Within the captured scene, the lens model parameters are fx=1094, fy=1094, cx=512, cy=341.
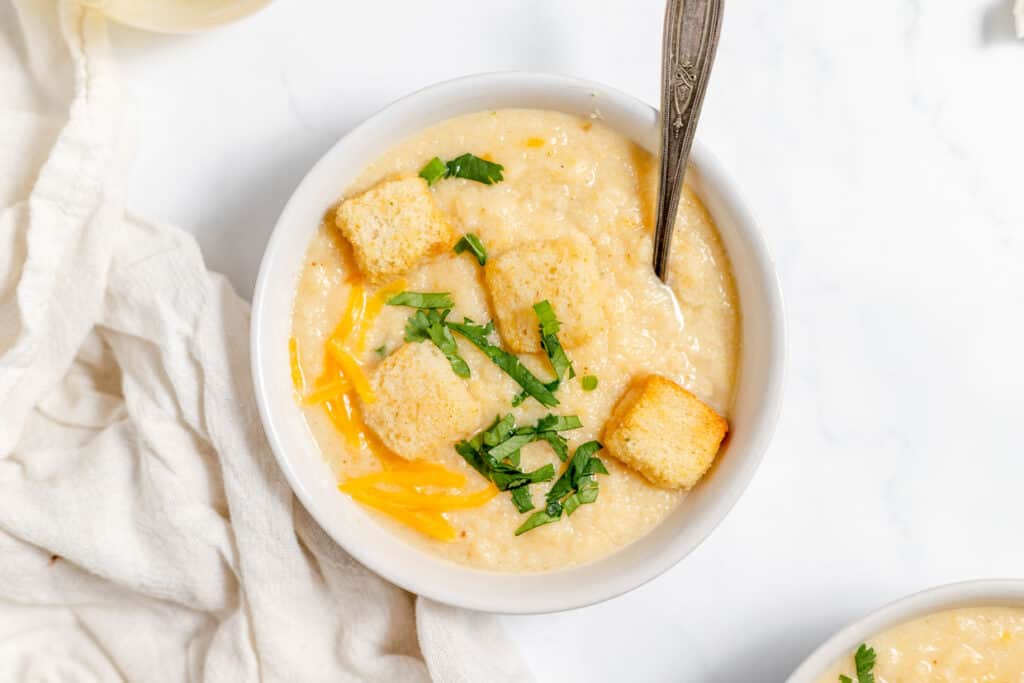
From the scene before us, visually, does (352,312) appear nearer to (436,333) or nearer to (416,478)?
(436,333)

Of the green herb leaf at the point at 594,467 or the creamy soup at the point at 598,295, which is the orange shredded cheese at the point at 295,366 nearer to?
the creamy soup at the point at 598,295

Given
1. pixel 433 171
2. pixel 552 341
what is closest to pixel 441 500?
pixel 552 341

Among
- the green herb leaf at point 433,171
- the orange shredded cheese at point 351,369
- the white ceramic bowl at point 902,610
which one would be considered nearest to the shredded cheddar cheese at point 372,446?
the orange shredded cheese at point 351,369

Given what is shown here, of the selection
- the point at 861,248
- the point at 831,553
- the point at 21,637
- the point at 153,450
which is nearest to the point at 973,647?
the point at 831,553

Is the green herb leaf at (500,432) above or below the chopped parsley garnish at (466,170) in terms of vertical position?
below

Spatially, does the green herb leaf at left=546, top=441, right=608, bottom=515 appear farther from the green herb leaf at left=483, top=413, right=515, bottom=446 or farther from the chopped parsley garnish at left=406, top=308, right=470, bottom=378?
the chopped parsley garnish at left=406, top=308, right=470, bottom=378

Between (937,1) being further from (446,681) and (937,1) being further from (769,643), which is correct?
(446,681)
